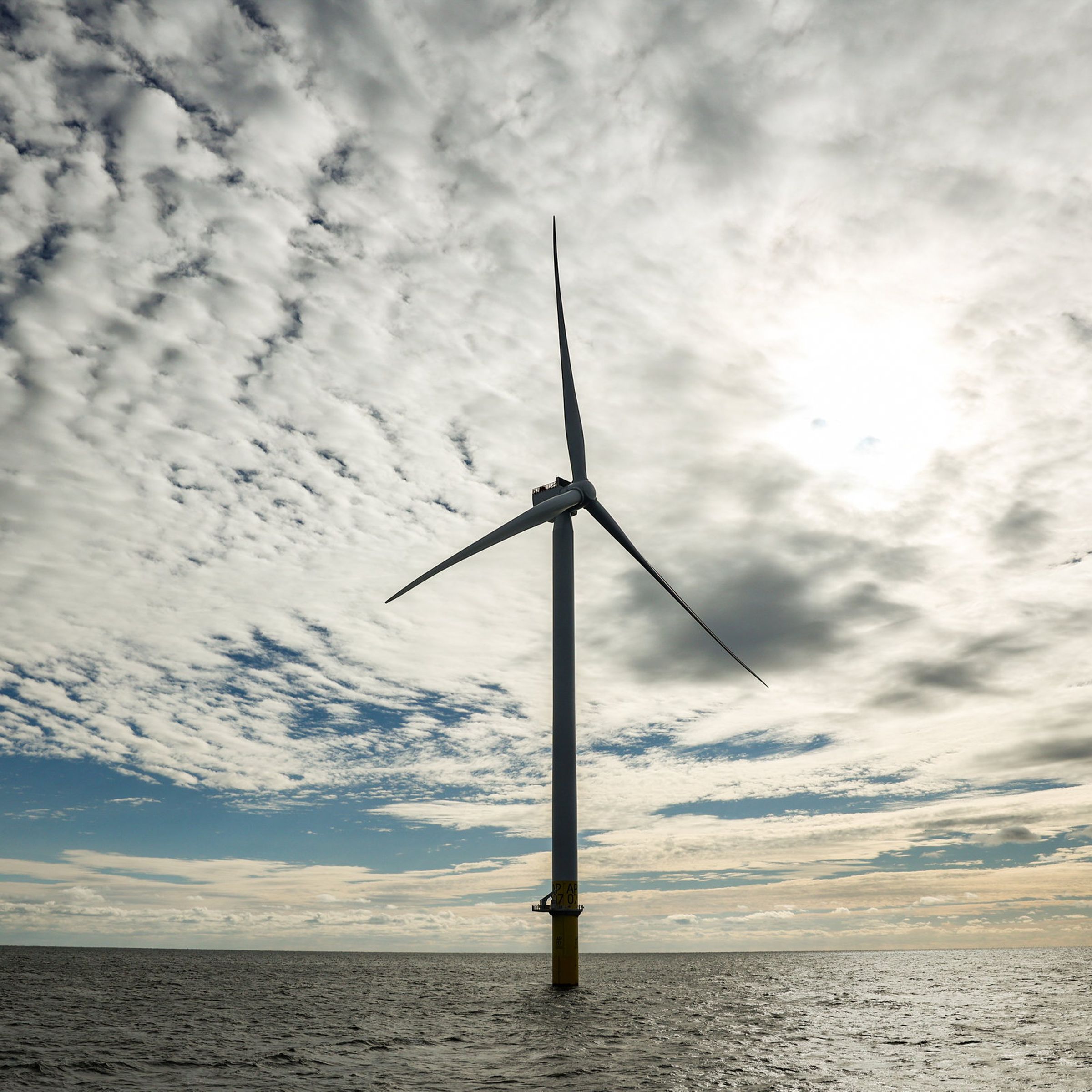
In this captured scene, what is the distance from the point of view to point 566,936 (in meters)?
62.0

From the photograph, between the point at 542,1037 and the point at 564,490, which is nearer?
the point at 542,1037

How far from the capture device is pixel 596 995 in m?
79.0

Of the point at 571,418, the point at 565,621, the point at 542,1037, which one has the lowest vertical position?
the point at 542,1037

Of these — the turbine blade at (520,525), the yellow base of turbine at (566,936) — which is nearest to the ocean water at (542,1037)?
the yellow base of turbine at (566,936)

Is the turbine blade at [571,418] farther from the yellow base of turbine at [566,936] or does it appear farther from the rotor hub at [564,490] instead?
the yellow base of turbine at [566,936]

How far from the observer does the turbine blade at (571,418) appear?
259ft

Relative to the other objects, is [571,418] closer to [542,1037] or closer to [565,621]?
[565,621]

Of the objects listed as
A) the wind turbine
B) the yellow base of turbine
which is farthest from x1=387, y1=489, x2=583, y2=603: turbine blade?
the yellow base of turbine

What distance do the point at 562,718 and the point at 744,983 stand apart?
70.7m

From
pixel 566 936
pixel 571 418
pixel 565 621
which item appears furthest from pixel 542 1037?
pixel 571 418

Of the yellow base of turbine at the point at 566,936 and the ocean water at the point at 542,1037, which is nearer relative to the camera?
the ocean water at the point at 542,1037

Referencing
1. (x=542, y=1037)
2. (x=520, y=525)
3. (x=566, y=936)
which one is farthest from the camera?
(x=520, y=525)

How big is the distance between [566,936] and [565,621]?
74.9ft

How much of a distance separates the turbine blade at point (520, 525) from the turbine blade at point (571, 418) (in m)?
4.90
